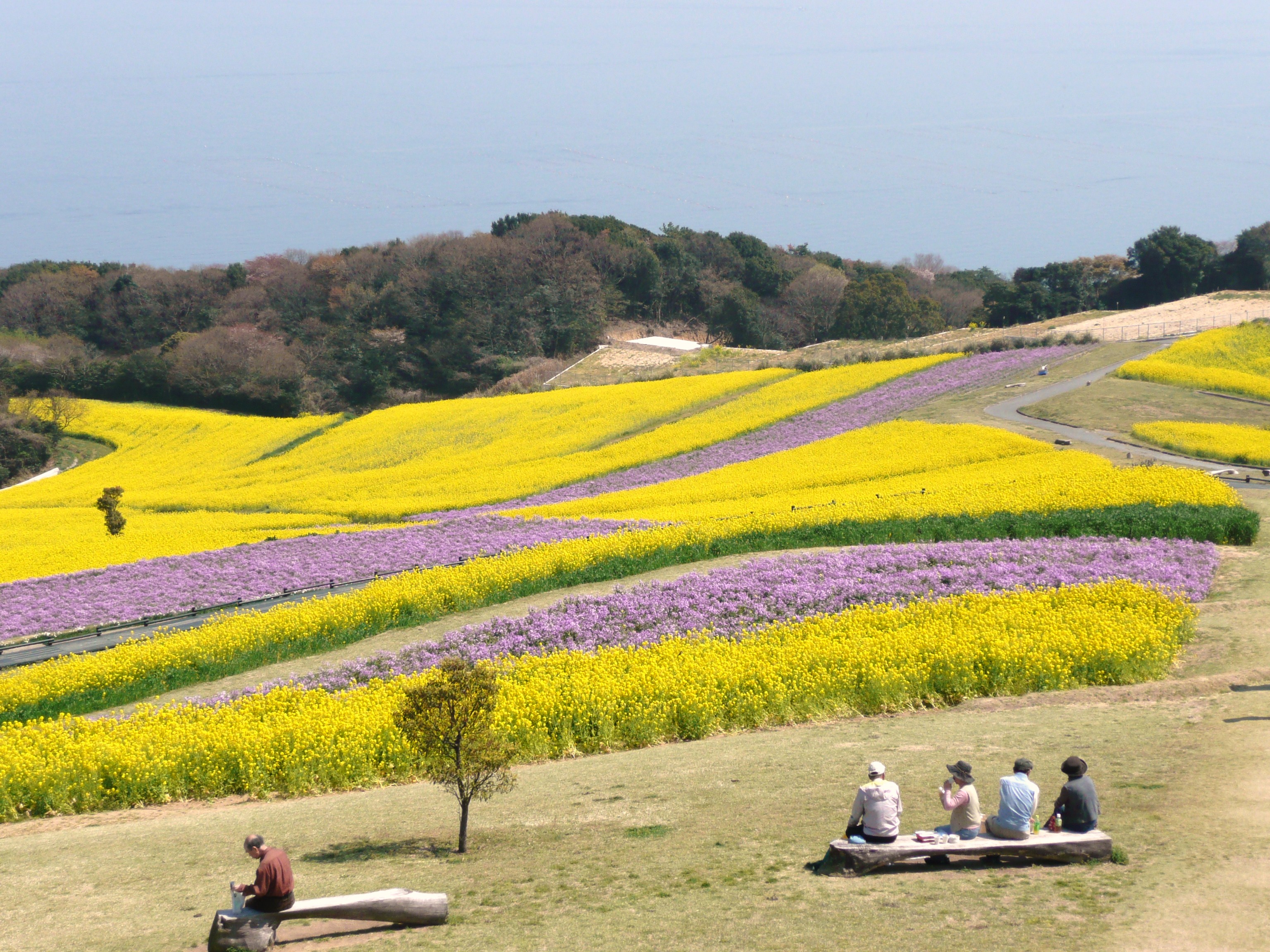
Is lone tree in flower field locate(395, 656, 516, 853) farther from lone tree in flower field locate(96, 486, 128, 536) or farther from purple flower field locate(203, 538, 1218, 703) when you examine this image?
lone tree in flower field locate(96, 486, 128, 536)

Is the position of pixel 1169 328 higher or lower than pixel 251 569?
higher

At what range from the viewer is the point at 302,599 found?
3106 cm

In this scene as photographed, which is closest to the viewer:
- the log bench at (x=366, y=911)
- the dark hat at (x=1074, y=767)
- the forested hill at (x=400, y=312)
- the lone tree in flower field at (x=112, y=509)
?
the log bench at (x=366, y=911)

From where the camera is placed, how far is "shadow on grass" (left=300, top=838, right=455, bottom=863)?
1259cm

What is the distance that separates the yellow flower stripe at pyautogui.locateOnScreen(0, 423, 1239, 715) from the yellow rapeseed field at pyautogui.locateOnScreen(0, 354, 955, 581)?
45.2ft

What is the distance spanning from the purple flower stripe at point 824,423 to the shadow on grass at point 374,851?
106ft

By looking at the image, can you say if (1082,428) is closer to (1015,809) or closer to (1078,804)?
(1078,804)

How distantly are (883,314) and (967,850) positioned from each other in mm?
106043

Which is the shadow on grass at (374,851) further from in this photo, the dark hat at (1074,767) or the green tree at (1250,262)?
the green tree at (1250,262)

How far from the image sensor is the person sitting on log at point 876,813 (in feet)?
36.4

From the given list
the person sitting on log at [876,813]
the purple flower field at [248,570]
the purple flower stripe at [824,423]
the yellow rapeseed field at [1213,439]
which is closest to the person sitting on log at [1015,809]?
the person sitting on log at [876,813]

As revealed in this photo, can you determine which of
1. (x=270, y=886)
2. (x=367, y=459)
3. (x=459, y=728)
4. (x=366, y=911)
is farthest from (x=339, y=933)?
(x=367, y=459)

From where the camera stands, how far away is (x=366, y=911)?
10.2 metres

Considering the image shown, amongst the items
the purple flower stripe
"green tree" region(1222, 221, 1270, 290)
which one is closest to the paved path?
the purple flower stripe
